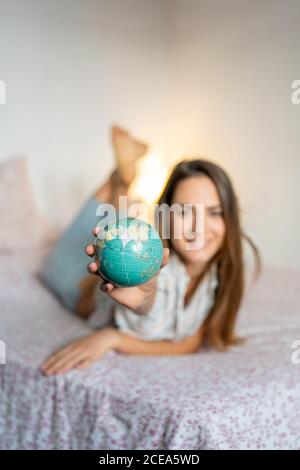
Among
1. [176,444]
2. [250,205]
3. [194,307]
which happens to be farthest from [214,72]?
[176,444]

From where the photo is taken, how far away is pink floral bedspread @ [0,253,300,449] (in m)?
1.04

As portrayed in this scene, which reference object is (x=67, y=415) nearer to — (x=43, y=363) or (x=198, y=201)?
(x=43, y=363)

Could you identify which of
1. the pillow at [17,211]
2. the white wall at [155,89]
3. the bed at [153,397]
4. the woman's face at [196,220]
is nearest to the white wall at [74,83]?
the white wall at [155,89]

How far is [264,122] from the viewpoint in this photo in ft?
8.59

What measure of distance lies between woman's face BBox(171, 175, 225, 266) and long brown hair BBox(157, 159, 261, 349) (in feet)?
0.07

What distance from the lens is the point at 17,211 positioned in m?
2.11

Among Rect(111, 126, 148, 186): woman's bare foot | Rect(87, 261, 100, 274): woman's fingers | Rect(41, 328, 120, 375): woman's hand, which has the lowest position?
Rect(41, 328, 120, 375): woman's hand

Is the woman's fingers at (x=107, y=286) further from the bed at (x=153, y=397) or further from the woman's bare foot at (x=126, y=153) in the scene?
the woman's bare foot at (x=126, y=153)

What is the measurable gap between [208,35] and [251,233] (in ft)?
3.78

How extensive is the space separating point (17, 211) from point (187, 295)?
0.96 m

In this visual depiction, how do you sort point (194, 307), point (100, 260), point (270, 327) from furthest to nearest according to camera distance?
point (270, 327) → point (194, 307) → point (100, 260)

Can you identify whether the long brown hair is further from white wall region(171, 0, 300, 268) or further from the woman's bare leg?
white wall region(171, 0, 300, 268)

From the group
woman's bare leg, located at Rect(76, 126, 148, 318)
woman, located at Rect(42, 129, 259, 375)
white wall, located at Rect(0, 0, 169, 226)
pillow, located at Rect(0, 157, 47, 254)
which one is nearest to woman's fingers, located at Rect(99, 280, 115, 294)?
woman, located at Rect(42, 129, 259, 375)
